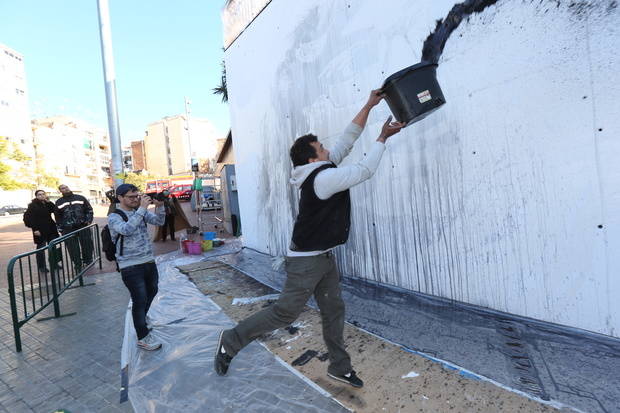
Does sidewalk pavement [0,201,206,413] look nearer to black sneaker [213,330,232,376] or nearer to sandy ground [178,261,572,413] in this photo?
black sneaker [213,330,232,376]

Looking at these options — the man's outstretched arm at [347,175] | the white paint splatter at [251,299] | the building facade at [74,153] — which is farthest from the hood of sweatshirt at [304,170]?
the building facade at [74,153]

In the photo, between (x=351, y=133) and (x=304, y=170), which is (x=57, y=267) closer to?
(x=304, y=170)

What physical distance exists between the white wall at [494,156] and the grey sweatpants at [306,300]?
5.48 ft

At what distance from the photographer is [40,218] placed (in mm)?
6531

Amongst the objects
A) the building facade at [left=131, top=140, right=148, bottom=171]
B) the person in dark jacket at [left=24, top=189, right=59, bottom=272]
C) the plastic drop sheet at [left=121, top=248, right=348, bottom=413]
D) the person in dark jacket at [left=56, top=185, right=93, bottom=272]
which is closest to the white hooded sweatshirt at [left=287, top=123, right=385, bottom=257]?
the plastic drop sheet at [left=121, top=248, right=348, bottom=413]

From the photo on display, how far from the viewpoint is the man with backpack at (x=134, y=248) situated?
3031 mm

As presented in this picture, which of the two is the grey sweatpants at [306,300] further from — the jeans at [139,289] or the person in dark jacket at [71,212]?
the person in dark jacket at [71,212]

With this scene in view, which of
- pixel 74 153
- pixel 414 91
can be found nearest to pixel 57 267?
pixel 414 91

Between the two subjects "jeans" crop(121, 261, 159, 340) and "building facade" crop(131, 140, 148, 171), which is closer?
"jeans" crop(121, 261, 159, 340)

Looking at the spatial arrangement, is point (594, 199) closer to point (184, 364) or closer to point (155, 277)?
point (184, 364)

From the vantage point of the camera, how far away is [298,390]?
228 centimetres

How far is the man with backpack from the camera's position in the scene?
3.03 metres

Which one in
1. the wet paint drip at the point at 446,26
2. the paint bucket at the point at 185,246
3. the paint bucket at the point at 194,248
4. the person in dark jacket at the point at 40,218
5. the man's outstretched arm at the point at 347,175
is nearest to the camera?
the man's outstretched arm at the point at 347,175

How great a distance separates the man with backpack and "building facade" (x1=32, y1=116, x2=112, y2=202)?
2337 inches
